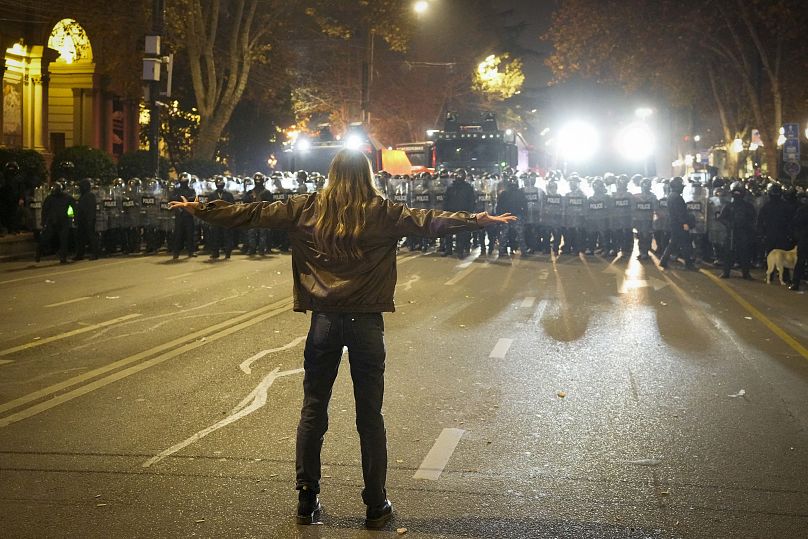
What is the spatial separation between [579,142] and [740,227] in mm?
25928

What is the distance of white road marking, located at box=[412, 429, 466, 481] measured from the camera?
6.67 m

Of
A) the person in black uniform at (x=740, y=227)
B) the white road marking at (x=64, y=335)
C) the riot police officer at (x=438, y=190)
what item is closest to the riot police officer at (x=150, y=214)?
the riot police officer at (x=438, y=190)

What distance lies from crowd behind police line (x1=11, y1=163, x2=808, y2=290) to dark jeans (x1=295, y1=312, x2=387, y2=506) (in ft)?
52.6

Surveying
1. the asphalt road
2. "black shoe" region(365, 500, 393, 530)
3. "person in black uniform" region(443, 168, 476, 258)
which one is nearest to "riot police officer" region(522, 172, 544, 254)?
"person in black uniform" region(443, 168, 476, 258)

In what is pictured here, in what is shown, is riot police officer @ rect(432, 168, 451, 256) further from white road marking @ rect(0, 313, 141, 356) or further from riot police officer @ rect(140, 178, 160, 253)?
white road marking @ rect(0, 313, 141, 356)

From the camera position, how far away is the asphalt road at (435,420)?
5.88m

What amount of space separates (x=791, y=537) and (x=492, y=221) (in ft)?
7.03

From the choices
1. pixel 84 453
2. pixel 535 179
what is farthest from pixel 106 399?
pixel 535 179

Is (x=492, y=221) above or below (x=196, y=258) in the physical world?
above

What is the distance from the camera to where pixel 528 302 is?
1606 centimetres

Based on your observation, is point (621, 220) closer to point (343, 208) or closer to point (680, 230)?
point (680, 230)

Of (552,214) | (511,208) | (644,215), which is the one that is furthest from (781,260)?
(552,214)

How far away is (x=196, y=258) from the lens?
77.5 ft

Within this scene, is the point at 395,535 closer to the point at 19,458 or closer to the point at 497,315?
the point at 19,458
